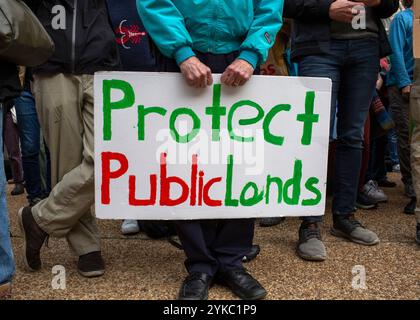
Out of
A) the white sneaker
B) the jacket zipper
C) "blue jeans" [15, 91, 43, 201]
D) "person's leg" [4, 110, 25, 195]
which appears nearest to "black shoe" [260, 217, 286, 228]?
the white sneaker

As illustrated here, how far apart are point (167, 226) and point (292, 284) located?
1.02 meters

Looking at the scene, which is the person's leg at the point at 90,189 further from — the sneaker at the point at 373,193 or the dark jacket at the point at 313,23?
the sneaker at the point at 373,193

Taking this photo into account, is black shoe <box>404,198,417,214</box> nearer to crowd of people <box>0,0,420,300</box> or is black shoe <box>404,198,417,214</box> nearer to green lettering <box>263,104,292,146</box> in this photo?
crowd of people <box>0,0,420,300</box>

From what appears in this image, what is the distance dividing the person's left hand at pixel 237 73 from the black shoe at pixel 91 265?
1.10 metres

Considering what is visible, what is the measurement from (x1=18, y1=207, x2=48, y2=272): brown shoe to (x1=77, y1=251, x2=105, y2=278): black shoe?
22 centimetres

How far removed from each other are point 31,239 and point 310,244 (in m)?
1.47

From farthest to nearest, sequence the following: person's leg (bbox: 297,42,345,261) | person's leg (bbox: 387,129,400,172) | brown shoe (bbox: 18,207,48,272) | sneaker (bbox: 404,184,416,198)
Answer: person's leg (bbox: 387,129,400,172) < sneaker (bbox: 404,184,416,198) < person's leg (bbox: 297,42,345,261) < brown shoe (bbox: 18,207,48,272)

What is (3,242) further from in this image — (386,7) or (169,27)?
(386,7)

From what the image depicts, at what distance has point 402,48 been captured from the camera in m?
4.16

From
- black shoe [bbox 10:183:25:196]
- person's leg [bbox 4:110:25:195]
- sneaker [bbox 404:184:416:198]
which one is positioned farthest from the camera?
person's leg [bbox 4:110:25:195]

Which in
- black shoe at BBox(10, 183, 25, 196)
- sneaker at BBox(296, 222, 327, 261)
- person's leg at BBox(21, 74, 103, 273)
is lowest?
black shoe at BBox(10, 183, 25, 196)

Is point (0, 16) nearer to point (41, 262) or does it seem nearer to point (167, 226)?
point (41, 262)

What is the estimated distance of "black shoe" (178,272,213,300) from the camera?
2.14 metres
